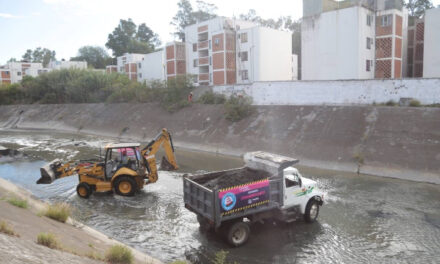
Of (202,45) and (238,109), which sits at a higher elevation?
(202,45)

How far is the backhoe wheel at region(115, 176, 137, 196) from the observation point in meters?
16.9

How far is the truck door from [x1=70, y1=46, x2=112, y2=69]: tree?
107211mm

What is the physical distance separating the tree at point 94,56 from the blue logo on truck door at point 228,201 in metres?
108

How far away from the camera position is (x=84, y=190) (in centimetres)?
1708

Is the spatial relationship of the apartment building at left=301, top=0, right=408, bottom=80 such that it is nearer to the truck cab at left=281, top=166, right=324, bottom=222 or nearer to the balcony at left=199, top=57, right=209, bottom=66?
the balcony at left=199, top=57, right=209, bottom=66

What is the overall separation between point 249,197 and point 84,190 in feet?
30.7

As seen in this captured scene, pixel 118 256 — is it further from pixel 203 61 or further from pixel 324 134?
pixel 203 61

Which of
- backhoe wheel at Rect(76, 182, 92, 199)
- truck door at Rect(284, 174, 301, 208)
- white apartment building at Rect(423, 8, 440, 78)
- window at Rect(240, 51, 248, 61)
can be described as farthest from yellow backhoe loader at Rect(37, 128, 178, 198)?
window at Rect(240, 51, 248, 61)

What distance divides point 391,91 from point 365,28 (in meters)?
13.4

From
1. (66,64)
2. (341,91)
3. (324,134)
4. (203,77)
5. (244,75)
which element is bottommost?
(324,134)

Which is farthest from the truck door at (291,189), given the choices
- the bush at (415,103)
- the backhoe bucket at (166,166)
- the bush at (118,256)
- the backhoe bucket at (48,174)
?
the bush at (415,103)

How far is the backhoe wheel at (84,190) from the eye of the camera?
17047mm

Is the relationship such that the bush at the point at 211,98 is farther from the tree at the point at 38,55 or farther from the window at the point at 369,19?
the tree at the point at 38,55

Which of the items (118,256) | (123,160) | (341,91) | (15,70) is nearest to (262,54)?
(341,91)
